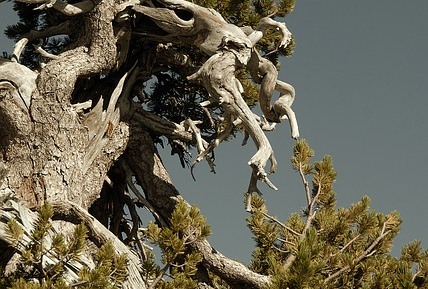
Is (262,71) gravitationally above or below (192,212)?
above

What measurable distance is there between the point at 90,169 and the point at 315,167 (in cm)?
234

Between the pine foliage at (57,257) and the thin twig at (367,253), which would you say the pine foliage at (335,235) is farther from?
the pine foliage at (57,257)

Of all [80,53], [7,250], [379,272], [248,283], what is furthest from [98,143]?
[379,272]

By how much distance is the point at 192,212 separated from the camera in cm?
575

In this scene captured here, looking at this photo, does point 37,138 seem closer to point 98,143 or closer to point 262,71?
point 98,143

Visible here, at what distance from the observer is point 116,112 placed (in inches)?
324

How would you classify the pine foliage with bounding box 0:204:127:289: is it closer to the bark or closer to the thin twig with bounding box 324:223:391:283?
the bark

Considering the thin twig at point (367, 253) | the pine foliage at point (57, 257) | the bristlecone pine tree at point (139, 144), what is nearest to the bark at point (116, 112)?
the bristlecone pine tree at point (139, 144)

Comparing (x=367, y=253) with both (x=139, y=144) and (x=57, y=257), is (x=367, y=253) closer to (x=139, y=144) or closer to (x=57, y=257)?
(x=139, y=144)

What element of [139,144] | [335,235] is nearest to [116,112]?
[139,144]

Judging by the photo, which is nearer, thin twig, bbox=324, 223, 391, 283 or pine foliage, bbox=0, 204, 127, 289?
pine foliage, bbox=0, 204, 127, 289

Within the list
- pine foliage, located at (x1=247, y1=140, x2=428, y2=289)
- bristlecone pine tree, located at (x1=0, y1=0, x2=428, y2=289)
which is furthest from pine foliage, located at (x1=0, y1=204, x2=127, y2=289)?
pine foliage, located at (x1=247, y1=140, x2=428, y2=289)

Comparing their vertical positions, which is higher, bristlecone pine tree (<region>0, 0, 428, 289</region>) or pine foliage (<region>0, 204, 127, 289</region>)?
bristlecone pine tree (<region>0, 0, 428, 289</region>)

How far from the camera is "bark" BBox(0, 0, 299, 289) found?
7.23 meters
